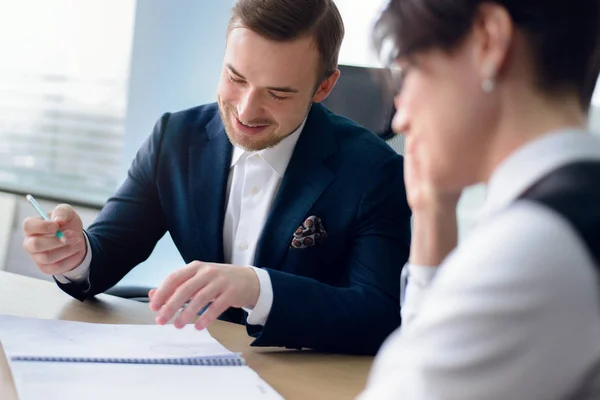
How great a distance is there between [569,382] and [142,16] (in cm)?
289

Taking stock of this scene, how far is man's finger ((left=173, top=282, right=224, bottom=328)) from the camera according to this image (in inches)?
44.3

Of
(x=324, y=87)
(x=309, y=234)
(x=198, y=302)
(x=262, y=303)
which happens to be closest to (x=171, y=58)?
(x=324, y=87)

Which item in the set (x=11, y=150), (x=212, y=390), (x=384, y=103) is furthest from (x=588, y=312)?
(x=11, y=150)

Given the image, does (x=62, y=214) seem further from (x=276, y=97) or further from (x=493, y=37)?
(x=493, y=37)

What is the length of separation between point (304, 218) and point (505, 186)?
96 centimetres

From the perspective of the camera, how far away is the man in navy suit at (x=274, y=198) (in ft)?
4.62

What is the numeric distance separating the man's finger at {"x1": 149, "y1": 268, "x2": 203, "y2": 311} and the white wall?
6.94 feet

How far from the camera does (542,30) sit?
60 cm

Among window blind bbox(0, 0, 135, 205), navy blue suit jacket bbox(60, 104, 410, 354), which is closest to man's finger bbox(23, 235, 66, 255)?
navy blue suit jacket bbox(60, 104, 410, 354)

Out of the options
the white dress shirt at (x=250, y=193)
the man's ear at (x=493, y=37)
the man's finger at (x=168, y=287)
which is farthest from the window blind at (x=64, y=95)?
the man's ear at (x=493, y=37)

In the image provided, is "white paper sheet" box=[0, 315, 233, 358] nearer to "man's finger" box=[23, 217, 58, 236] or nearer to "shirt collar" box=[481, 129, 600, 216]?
"man's finger" box=[23, 217, 58, 236]

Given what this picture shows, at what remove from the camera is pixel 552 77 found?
0.62 m

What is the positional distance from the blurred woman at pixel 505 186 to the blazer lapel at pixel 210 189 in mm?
953

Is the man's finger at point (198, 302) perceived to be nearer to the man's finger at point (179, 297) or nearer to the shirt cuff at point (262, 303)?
the man's finger at point (179, 297)
